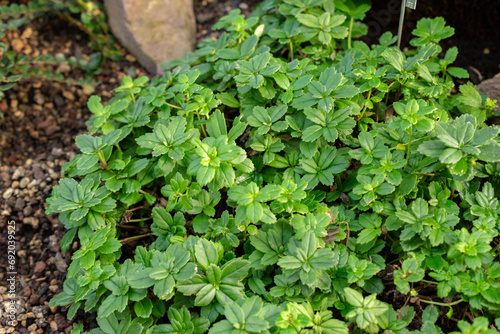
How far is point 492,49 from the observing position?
313 cm

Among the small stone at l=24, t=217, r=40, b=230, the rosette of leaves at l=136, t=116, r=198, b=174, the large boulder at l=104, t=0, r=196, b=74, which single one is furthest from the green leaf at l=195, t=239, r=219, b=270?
the large boulder at l=104, t=0, r=196, b=74

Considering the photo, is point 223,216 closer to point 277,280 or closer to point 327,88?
point 277,280

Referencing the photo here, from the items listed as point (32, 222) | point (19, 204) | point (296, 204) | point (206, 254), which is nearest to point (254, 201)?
point (296, 204)

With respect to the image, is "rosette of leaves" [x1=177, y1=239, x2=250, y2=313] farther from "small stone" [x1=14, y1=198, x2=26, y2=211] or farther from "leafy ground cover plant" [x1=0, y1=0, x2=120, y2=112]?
"leafy ground cover plant" [x1=0, y1=0, x2=120, y2=112]

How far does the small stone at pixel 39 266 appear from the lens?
2.44m

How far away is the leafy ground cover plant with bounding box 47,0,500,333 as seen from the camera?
174 cm

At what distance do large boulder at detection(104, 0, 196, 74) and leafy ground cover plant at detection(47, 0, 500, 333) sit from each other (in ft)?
3.44

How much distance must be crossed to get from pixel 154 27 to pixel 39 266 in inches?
74.0

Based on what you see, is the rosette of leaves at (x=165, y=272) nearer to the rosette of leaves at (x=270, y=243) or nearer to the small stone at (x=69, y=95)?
the rosette of leaves at (x=270, y=243)

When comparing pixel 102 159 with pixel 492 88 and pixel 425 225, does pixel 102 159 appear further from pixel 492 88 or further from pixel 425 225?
pixel 492 88

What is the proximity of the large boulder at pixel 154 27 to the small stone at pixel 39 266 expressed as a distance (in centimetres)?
159

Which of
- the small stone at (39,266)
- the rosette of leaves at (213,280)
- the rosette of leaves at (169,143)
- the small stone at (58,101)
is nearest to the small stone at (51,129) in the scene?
the small stone at (58,101)

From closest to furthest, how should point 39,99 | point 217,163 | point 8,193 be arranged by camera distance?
point 217,163 < point 8,193 < point 39,99

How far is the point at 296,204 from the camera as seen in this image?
1882 mm
